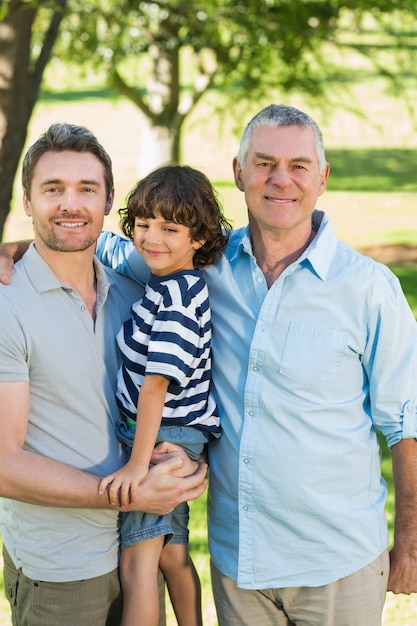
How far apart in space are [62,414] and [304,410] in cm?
80

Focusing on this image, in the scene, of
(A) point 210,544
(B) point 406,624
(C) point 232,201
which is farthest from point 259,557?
(C) point 232,201

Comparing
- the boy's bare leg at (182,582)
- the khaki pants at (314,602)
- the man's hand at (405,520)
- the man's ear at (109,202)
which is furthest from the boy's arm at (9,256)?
the man's hand at (405,520)

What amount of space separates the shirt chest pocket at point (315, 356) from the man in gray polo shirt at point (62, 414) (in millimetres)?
482

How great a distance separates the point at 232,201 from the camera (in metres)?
20.1

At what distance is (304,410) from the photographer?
312cm

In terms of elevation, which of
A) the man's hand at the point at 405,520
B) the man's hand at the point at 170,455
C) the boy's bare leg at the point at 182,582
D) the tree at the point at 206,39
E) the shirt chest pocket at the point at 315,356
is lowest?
the boy's bare leg at the point at 182,582

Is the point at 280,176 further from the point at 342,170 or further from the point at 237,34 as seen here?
the point at 342,170

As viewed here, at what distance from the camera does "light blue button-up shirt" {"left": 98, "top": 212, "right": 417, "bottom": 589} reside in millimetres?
3125

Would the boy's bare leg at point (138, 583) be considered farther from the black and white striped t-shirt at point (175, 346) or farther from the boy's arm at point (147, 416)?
the black and white striped t-shirt at point (175, 346)

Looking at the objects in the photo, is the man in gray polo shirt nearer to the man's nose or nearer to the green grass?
the man's nose

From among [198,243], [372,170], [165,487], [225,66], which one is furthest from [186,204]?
[372,170]

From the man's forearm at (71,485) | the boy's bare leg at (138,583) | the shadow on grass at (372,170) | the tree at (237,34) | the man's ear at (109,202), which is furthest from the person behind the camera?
the shadow on grass at (372,170)

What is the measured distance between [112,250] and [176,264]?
0.57m

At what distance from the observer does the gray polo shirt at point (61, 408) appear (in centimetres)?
306
